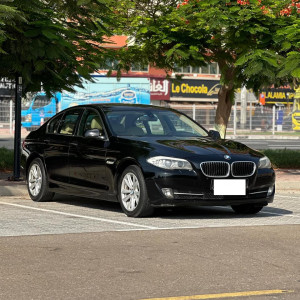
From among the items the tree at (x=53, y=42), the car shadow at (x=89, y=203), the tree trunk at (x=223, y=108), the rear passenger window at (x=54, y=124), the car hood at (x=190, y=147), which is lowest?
the car shadow at (x=89, y=203)

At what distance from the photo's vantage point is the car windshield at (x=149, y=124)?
12.0m

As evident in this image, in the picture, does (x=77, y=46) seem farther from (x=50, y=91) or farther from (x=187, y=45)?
(x=187, y=45)

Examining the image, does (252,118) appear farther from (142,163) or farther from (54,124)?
(142,163)

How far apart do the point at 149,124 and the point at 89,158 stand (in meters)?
0.99

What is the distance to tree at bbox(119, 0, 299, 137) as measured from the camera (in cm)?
1681

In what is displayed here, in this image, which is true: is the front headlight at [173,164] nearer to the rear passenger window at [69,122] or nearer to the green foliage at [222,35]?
the rear passenger window at [69,122]

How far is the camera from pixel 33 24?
554 inches

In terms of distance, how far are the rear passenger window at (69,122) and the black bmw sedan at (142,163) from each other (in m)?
0.02

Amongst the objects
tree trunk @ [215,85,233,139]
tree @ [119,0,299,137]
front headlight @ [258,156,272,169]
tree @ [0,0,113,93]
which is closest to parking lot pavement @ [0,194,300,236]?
front headlight @ [258,156,272,169]

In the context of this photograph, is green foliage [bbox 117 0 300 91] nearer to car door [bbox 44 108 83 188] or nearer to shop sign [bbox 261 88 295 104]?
car door [bbox 44 108 83 188]

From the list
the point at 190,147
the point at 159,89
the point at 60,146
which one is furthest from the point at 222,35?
the point at 159,89

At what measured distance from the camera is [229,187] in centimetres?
1098

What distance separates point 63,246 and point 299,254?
235 centimetres

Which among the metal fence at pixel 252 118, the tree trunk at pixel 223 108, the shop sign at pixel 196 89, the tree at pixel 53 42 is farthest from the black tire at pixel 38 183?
the shop sign at pixel 196 89
